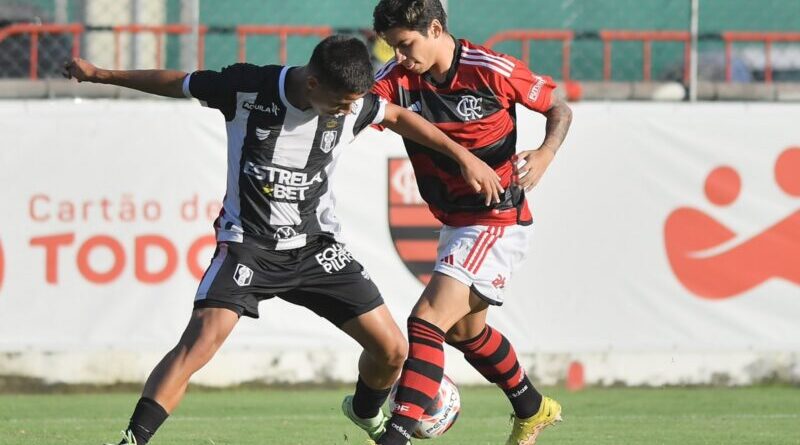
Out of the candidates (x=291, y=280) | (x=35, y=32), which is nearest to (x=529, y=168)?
(x=291, y=280)

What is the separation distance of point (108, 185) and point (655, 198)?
13.5ft

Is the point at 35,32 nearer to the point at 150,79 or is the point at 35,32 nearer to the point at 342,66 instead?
the point at 150,79

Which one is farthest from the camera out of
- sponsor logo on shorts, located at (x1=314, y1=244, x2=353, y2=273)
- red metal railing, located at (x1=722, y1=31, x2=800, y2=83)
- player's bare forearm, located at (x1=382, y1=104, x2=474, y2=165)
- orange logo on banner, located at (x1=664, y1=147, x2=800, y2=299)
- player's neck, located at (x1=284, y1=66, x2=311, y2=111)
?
red metal railing, located at (x1=722, y1=31, x2=800, y2=83)

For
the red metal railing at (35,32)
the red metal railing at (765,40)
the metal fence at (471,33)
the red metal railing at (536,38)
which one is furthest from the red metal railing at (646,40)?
the red metal railing at (35,32)

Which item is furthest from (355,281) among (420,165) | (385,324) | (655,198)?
(655,198)

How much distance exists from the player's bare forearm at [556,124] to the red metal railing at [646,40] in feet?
14.8

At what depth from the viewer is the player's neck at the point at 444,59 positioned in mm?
7121

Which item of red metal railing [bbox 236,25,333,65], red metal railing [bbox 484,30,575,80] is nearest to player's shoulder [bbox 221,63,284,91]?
red metal railing [bbox 236,25,333,65]

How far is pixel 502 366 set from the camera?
7543 mm

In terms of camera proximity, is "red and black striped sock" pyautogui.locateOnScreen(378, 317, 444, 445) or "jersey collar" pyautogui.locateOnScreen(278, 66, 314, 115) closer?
"jersey collar" pyautogui.locateOnScreen(278, 66, 314, 115)

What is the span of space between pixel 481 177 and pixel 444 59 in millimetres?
752

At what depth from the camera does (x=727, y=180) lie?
1118 centimetres

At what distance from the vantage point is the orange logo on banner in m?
11.1

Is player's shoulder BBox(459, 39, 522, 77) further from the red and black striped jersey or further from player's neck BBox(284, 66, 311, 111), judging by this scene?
player's neck BBox(284, 66, 311, 111)
